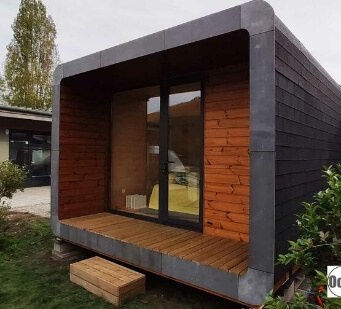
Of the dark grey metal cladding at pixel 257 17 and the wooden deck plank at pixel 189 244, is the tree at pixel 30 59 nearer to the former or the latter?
the wooden deck plank at pixel 189 244

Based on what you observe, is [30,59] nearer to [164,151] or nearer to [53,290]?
[164,151]

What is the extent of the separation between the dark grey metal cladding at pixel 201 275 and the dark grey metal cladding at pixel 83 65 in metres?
2.26

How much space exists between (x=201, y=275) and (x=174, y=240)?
72 centimetres

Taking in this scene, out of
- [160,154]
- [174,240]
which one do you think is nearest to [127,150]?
[160,154]

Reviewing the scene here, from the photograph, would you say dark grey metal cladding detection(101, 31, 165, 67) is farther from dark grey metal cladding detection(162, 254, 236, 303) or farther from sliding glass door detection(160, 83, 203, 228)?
dark grey metal cladding detection(162, 254, 236, 303)

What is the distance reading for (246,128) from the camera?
3.22 metres

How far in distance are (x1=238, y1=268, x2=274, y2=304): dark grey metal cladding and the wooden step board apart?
1021mm

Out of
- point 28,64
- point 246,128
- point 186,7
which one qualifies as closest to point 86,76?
point 246,128

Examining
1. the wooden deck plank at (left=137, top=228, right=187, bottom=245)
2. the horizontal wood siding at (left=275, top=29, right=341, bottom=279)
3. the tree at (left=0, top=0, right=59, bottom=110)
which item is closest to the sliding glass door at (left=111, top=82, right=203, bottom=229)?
the wooden deck plank at (left=137, top=228, right=187, bottom=245)

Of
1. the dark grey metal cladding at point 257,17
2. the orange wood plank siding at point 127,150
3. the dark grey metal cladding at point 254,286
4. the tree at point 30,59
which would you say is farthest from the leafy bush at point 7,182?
the tree at point 30,59

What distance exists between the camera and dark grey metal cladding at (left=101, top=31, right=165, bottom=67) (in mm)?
2836

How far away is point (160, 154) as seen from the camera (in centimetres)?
388

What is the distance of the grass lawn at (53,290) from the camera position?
8.71 ft

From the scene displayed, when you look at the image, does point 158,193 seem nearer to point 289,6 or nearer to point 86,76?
point 86,76
